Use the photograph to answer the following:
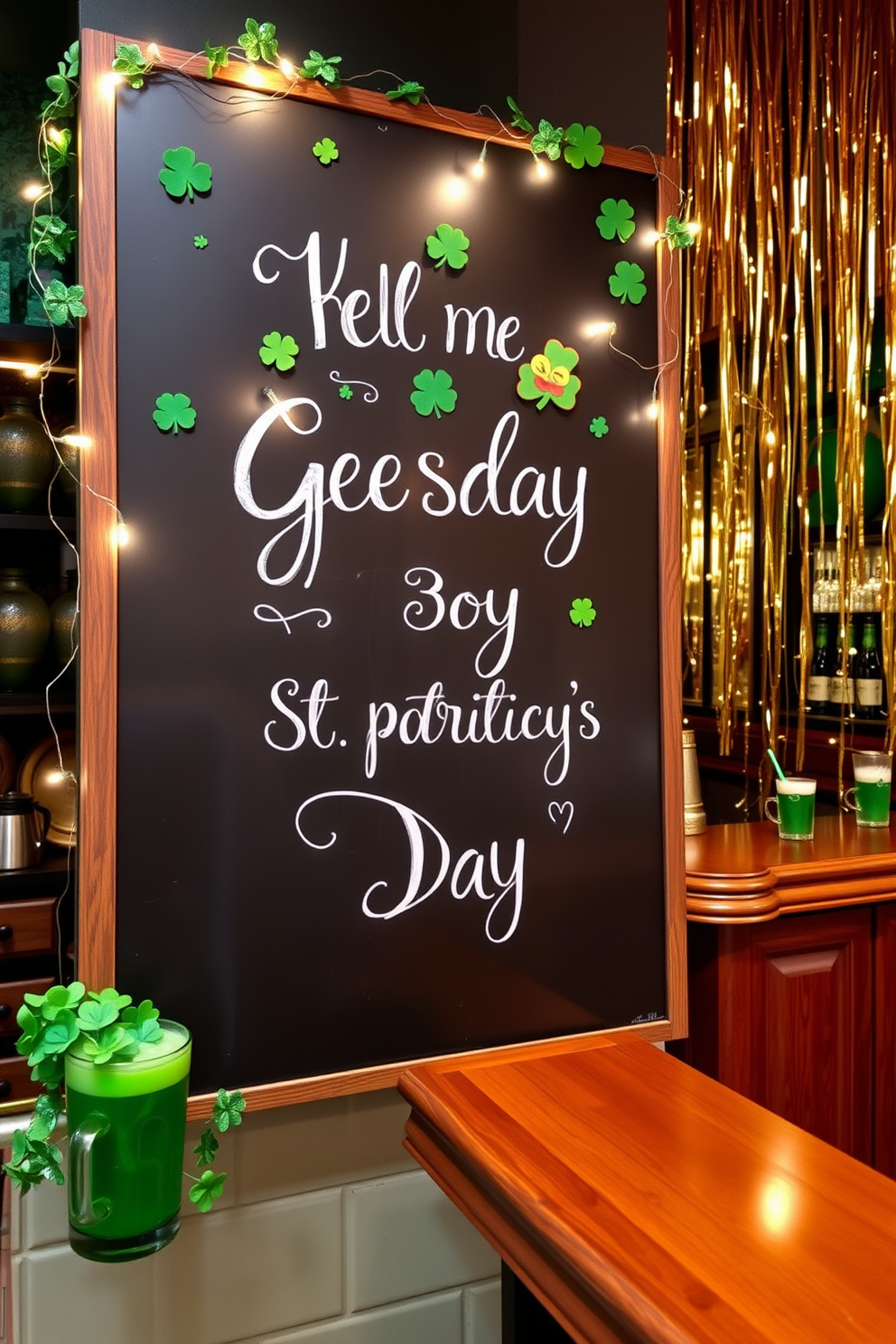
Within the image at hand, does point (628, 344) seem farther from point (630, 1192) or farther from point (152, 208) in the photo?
point (630, 1192)

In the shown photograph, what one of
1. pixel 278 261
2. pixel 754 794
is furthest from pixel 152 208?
pixel 754 794

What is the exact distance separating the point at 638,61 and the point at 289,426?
935mm

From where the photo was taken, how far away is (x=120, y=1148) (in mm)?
1083

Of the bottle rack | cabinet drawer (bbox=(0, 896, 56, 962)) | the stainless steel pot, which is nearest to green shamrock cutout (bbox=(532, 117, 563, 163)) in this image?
the stainless steel pot

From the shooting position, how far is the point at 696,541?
4.06 meters

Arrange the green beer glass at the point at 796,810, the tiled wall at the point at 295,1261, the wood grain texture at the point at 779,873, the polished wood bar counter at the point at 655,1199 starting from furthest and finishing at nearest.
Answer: the green beer glass at the point at 796,810
the wood grain texture at the point at 779,873
the tiled wall at the point at 295,1261
the polished wood bar counter at the point at 655,1199

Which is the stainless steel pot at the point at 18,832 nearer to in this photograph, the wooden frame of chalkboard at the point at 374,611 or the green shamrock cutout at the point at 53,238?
the wooden frame of chalkboard at the point at 374,611

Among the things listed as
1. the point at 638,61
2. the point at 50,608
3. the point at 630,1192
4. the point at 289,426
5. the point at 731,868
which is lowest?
the point at 630,1192

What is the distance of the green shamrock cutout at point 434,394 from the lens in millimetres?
1327

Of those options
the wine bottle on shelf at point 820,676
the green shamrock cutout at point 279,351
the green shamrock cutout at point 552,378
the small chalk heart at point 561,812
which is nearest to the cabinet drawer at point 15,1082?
the small chalk heart at point 561,812

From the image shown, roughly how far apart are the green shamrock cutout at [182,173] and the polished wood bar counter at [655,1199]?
111 cm

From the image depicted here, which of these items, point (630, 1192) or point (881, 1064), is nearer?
point (630, 1192)

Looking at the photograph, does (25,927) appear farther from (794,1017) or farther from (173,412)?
(794,1017)

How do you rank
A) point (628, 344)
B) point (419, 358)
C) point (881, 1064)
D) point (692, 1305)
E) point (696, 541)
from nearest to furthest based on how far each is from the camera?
1. point (692, 1305)
2. point (419, 358)
3. point (628, 344)
4. point (881, 1064)
5. point (696, 541)
